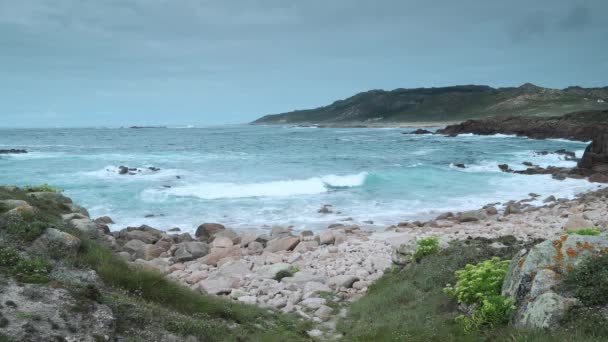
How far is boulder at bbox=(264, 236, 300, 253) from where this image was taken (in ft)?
50.9

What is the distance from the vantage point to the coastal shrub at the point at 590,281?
5145mm

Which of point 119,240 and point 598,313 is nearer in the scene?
point 598,313

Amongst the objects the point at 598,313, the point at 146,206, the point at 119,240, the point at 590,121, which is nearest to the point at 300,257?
the point at 119,240

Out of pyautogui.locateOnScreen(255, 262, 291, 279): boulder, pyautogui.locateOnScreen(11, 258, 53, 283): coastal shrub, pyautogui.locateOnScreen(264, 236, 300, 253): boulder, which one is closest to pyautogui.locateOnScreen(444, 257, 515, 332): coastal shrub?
pyautogui.locateOnScreen(255, 262, 291, 279): boulder

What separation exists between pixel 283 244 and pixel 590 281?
11.2 meters

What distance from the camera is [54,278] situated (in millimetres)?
6180

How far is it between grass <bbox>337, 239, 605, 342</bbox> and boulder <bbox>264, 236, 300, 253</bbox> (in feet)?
19.2

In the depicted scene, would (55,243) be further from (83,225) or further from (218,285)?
(218,285)

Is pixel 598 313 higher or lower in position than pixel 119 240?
higher

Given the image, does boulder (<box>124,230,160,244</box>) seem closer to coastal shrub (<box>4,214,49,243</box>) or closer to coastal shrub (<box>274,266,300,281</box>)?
coastal shrub (<box>274,266,300,281</box>)

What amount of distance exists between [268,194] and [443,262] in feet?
65.5

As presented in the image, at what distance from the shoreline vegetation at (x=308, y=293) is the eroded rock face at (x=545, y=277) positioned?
0.01 meters

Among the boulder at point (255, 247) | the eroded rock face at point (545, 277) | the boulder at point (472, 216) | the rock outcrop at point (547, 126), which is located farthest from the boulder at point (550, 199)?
the rock outcrop at point (547, 126)

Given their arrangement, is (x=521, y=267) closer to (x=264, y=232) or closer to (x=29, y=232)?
(x=29, y=232)
